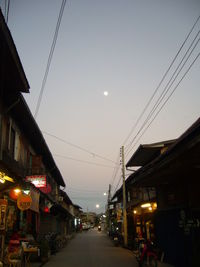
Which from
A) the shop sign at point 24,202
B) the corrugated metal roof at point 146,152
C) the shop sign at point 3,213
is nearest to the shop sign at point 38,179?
the shop sign at point 24,202

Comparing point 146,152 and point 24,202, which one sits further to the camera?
point 146,152

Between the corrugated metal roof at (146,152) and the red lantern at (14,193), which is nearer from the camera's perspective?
the red lantern at (14,193)

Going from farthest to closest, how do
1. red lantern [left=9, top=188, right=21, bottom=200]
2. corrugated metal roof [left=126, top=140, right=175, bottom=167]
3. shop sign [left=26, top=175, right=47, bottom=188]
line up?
corrugated metal roof [left=126, top=140, right=175, bottom=167] → shop sign [left=26, top=175, right=47, bottom=188] → red lantern [left=9, top=188, right=21, bottom=200]

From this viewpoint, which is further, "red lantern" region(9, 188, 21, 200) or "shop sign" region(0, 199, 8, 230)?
"red lantern" region(9, 188, 21, 200)

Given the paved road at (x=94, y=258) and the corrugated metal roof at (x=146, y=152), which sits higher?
the corrugated metal roof at (x=146, y=152)

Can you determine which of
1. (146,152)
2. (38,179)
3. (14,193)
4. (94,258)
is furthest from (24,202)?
(146,152)

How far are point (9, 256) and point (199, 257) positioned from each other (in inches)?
271

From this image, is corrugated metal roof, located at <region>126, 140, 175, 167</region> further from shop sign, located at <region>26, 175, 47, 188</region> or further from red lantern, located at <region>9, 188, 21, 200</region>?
red lantern, located at <region>9, 188, 21, 200</region>

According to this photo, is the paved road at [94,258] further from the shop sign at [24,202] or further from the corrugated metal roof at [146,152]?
the corrugated metal roof at [146,152]

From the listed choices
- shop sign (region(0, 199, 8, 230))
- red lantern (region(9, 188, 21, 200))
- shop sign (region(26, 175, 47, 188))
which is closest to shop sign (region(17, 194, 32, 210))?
red lantern (region(9, 188, 21, 200))

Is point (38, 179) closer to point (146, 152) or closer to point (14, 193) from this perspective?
point (14, 193)

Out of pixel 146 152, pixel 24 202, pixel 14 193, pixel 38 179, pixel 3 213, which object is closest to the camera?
pixel 3 213

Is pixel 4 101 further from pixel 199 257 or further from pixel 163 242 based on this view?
pixel 163 242

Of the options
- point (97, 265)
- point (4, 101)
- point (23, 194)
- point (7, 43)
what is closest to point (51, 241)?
point (97, 265)
